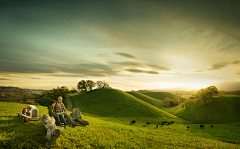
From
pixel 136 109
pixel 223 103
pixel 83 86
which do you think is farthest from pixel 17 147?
pixel 83 86

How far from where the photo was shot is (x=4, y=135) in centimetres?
1077

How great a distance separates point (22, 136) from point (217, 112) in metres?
90.7

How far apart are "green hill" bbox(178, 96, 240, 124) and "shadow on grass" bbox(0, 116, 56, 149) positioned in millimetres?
74616

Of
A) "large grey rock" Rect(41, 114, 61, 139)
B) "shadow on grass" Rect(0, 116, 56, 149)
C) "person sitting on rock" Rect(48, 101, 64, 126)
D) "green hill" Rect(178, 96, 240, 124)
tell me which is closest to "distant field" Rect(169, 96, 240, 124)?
"green hill" Rect(178, 96, 240, 124)

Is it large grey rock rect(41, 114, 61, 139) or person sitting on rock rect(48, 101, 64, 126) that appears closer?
large grey rock rect(41, 114, 61, 139)

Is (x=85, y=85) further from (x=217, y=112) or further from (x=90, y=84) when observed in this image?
(x=217, y=112)

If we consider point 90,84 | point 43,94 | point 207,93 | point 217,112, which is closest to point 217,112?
point 217,112

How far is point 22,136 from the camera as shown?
10867 mm

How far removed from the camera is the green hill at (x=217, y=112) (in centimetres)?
5962

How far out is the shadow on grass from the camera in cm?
980

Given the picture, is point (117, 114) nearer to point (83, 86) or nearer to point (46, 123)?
point (46, 123)

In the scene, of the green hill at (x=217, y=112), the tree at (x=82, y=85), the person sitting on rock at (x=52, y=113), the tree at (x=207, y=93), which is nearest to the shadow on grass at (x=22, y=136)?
the person sitting on rock at (x=52, y=113)

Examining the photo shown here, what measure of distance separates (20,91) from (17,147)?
76112mm

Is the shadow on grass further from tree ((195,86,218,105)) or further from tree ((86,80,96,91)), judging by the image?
tree ((86,80,96,91))
